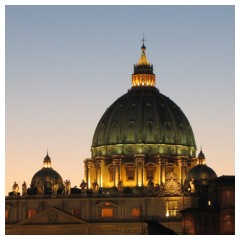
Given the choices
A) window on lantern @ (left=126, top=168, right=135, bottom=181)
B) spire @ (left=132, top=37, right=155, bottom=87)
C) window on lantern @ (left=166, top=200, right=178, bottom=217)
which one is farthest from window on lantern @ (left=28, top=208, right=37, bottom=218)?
spire @ (left=132, top=37, right=155, bottom=87)

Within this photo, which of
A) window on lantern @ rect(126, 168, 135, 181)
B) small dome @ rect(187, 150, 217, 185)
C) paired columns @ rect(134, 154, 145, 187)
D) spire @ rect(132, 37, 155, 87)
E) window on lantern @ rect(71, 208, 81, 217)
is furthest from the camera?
spire @ rect(132, 37, 155, 87)

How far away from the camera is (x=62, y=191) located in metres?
136

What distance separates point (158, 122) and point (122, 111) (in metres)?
5.12

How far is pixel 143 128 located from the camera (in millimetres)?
151625

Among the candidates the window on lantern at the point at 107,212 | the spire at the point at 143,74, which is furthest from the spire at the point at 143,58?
the window on lantern at the point at 107,212

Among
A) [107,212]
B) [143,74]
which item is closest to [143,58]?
[143,74]

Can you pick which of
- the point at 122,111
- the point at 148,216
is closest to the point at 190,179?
the point at 148,216

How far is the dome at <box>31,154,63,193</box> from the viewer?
141 m

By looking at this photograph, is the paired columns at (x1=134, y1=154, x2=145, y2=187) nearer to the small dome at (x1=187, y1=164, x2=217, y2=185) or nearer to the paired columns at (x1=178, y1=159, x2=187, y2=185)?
the paired columns at (x1=178, y1=159, x2=187, y2=185)

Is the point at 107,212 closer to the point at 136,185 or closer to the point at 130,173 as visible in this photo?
the point at 136,185

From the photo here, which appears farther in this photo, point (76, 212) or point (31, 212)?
point (31, 212)

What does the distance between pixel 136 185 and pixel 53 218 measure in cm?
1775

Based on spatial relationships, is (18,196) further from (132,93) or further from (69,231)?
(132,93)

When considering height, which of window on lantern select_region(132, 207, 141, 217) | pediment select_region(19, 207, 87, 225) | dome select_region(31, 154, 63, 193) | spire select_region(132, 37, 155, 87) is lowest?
pediment select_region(19, 207, 87, 225)
